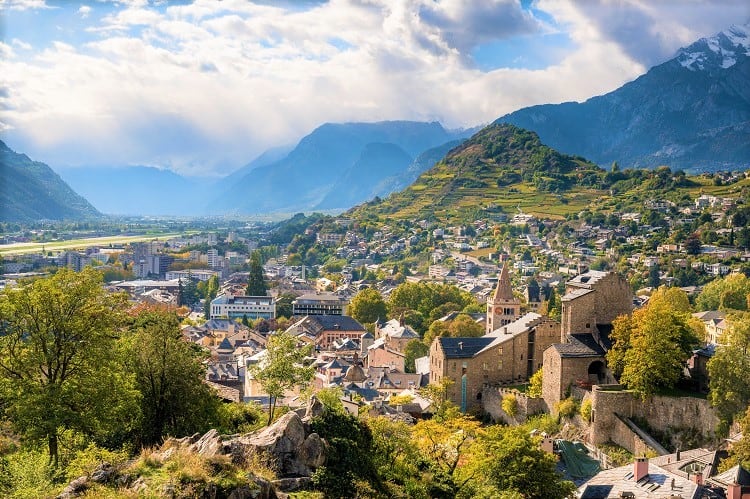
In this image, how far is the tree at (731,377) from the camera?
3609cm

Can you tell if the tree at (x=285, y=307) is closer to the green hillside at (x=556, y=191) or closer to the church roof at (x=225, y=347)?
the church roof at (x=225, y=347)

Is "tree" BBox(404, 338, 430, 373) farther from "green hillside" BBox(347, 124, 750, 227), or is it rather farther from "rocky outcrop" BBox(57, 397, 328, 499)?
"green hillside" BBox(347, 124, 750, 227)

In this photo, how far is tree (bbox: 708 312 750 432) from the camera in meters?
36.1

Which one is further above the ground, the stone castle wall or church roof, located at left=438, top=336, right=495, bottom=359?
church roof, located at left=438, top=336, right=495, bottom=359

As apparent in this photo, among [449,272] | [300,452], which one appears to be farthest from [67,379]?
[449,272]

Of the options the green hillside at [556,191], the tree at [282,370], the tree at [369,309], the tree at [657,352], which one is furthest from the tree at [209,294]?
the tree at [282,370]

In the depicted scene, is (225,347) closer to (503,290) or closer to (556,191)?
(503,290)

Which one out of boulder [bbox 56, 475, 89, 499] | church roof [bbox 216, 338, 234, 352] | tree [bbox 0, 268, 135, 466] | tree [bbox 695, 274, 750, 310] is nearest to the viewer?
boulder [bbox 56, 475, 89, 499]

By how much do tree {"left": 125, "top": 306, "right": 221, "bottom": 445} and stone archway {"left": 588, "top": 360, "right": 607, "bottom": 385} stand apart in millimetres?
22326

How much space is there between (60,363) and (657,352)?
2651 cm

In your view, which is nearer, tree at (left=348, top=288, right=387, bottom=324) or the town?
the town

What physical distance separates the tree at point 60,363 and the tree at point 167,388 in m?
1.26

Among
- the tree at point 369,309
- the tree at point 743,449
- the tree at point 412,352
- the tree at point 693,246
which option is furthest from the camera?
the tree at point 693,246

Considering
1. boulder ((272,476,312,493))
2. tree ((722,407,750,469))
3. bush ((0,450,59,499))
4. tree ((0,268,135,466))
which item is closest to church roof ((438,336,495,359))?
tree ((722,407,750,469))
